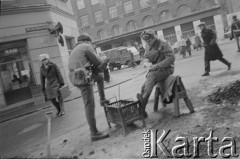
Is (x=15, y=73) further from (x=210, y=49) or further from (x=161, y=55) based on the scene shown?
(x=161, y=55)

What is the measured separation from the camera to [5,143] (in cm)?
723

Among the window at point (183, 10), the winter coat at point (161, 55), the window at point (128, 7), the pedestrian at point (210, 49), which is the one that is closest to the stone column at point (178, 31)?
the window at point (183, 10)

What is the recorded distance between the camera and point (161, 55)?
6066 mm

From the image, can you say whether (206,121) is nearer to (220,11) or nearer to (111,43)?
(220,11)

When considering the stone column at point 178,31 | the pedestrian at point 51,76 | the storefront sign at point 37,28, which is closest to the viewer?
the pedestrian at point 51,76

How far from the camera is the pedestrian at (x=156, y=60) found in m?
5.82

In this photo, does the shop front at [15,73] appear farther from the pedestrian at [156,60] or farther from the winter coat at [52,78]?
the pedestrian at [156,60]

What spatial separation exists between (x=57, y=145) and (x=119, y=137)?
1368 mm

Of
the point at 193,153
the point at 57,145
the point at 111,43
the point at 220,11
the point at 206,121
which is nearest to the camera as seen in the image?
the point at 193,153

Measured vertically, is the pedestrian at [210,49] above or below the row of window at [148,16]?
below

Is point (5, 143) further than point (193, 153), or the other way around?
point (5, 143)

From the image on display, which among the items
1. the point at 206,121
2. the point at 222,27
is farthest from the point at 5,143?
the point at 222,27

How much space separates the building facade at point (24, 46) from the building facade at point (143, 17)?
3126 centimetres

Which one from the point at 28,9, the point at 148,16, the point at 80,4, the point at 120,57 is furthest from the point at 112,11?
the point at 28,9
